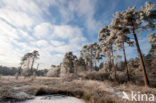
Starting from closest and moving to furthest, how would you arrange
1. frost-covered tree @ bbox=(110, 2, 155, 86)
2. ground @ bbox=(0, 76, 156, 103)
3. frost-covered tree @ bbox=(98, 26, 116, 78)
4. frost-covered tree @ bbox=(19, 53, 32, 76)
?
1. ground @ bbox=(0, 76, 156, 103)
2. frost-covered tree @ bbox=(110, 2, 155, 86)
3. frost-covered tree @ bbox=(98, 26, 116, 78)
4. frost-covered tree @ bbox=(19, 53, 32, 76)

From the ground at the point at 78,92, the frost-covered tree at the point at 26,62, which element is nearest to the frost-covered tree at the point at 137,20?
the ground at the point at 78,92

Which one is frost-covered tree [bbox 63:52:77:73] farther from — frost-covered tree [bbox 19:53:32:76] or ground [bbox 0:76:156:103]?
ground [bbox 0:76:156:103]

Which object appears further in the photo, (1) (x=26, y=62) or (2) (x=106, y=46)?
(1) (x=26, y=62)

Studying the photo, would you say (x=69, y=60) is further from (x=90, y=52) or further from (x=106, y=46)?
(x=106, y=46)

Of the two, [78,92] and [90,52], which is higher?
[90,52]

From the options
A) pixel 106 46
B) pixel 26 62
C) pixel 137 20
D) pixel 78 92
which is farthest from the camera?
pixel 26 62

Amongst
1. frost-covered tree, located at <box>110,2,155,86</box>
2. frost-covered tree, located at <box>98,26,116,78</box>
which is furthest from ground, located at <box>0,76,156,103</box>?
frost-covered tree, located at <box>98,26,116,78</box>

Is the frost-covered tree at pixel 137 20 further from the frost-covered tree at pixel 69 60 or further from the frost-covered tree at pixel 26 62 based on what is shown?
the frost-covered tree at pixel 26 62

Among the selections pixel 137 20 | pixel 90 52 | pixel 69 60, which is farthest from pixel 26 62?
pixel 137 20

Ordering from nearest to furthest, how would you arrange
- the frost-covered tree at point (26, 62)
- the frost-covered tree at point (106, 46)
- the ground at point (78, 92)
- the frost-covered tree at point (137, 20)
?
the ground at point (78, 92), the frost-covered tree at point (137, 20), the frost-covered tree at point (106, 46), the frost-covered tree at point (26, 62)

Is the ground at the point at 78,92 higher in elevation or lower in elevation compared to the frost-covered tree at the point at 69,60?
lower

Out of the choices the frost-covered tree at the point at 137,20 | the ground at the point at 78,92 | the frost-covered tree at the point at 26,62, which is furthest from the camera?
the frost-covered tree at the point at 26,62

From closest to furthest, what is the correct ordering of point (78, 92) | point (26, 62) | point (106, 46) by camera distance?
1. point (78, 92)
2. point (106, 46)
3. point (26, 62)

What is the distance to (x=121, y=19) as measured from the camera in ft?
28.7
